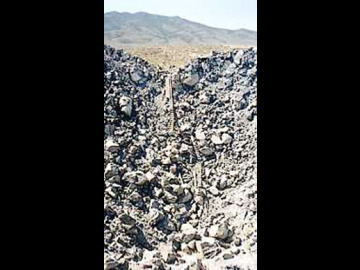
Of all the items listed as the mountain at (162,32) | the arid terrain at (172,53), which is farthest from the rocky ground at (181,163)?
the mountain at (162,32)

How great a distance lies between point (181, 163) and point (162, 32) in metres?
1.62

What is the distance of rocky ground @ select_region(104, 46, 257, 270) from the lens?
3.45m

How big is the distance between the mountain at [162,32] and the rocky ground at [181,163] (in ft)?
0.78

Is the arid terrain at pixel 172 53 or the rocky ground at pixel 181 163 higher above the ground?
the arid terrain at pixel 172 53

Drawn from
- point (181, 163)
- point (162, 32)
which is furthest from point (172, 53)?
point (181, 163)

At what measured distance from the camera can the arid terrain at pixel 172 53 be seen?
15.1 ft

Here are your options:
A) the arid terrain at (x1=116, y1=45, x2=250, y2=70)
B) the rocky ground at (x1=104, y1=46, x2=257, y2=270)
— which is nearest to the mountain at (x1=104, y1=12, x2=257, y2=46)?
the arid terrain at (x1=116, y1=45, x2=250, y2=70)

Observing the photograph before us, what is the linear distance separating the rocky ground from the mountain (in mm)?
237

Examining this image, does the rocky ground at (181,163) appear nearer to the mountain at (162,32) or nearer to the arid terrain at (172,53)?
the arid terrain at (172,53)
